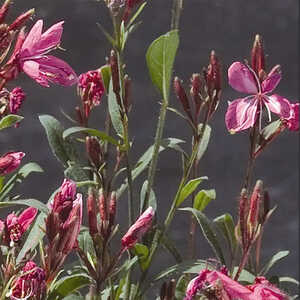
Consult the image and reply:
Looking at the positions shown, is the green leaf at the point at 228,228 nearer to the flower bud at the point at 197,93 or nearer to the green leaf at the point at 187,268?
the green leaf at the point at 187,268

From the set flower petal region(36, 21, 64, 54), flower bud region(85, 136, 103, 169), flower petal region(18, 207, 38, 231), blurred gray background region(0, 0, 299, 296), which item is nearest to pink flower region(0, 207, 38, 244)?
flower petal region(18, 207, 38, 231)

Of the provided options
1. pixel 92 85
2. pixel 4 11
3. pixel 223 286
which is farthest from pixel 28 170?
pixel 223 286

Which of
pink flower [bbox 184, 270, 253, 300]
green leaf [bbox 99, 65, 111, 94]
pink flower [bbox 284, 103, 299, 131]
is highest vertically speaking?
green leaf [bbox 99, 65, 111, 94]

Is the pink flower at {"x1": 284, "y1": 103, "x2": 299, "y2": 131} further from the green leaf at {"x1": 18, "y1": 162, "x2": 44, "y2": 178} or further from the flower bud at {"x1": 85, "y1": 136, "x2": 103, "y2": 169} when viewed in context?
the green leaf at {"x1": 18, "y1": 162, "x2": 44, "y2": 178}

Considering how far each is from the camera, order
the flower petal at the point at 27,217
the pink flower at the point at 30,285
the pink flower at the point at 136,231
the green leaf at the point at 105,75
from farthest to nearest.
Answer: the green leaf at the point at 105,75 < the flower petal at the point at 27,217 < the pink flower at the point at 136,231 < the pink flower at the point at 30,285

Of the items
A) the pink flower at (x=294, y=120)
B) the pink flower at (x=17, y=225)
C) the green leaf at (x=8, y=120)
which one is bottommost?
the pink flower at (x=17, y=225)

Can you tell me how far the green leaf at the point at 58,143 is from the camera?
5.24 ft

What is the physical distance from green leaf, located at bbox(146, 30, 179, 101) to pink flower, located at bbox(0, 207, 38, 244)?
0.80 feet

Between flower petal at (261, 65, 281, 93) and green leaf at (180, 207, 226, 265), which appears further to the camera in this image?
green leaf at (180, 207, 226, 265)

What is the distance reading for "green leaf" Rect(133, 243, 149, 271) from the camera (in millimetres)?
1376

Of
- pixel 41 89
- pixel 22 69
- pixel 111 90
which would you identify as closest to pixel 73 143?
pixel 111 90

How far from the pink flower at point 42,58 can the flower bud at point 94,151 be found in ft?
0.45

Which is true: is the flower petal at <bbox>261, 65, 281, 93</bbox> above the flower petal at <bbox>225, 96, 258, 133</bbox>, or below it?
above

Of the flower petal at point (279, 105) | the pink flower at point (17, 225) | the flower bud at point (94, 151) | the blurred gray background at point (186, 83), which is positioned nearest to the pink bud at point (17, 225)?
the pink flower at point (17, 225)
